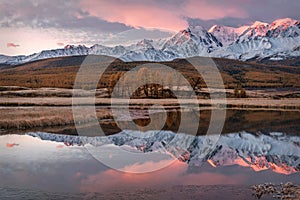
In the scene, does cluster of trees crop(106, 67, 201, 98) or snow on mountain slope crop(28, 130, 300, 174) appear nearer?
snow on mountain slope crop(28, 130, 300, 174)

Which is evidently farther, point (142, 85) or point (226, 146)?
point (142, 85)

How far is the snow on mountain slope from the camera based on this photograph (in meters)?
25.7

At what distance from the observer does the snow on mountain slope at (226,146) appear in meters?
25.7

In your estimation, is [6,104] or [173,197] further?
[6,104]

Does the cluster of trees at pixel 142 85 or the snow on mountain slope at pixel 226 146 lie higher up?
the cluster of trees at pixel 142 85

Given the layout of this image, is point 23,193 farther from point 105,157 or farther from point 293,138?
point 293,138

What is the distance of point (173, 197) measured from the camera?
17234 mm

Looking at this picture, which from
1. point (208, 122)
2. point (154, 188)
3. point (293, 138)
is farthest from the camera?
point (208, 122)

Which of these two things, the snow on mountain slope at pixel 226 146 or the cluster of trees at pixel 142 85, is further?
the cluster of trees at pixel 142 85

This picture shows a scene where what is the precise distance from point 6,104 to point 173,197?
4744 cm

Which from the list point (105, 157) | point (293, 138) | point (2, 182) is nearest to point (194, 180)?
point (105, 157)

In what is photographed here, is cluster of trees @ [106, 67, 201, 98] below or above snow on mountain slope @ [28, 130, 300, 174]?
above

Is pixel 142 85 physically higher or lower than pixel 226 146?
higher

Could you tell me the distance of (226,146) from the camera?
31.8 metres
